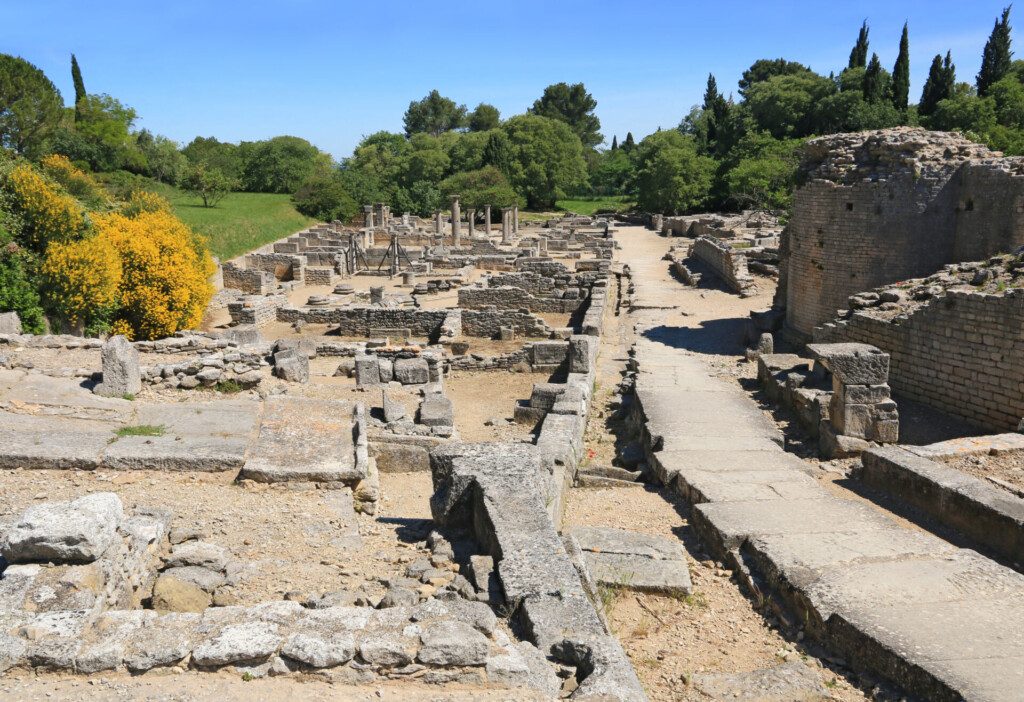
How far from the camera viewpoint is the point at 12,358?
1263 centimetres

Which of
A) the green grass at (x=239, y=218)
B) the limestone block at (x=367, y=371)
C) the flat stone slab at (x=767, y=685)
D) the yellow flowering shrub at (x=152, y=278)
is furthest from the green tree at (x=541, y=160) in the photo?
the flat stone slab at (x=767, y=685)

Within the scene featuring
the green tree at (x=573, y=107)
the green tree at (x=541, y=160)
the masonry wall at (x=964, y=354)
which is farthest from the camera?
the green tree at (x=573, y=107)

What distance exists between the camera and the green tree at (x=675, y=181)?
207 ft

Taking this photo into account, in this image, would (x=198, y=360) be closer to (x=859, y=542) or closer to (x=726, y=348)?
(x=859, y=542)

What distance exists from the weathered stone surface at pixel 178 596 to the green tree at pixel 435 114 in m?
104

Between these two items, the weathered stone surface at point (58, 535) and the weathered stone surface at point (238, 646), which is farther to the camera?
the weathered stone surface at point (58, 535)

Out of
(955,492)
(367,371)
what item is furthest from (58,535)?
(367,371)

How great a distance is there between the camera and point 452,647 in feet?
15.0

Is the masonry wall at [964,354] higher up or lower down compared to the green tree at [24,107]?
lower down

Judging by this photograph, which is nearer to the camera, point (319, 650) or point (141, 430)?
point (319, 650)

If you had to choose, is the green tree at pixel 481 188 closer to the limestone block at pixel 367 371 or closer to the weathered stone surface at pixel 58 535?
the limestone block at pixel 367 371

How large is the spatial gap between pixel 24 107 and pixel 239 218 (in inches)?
603

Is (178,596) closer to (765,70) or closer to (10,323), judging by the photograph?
(10,323)

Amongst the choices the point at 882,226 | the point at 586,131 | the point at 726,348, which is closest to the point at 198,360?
the point at 726,348
